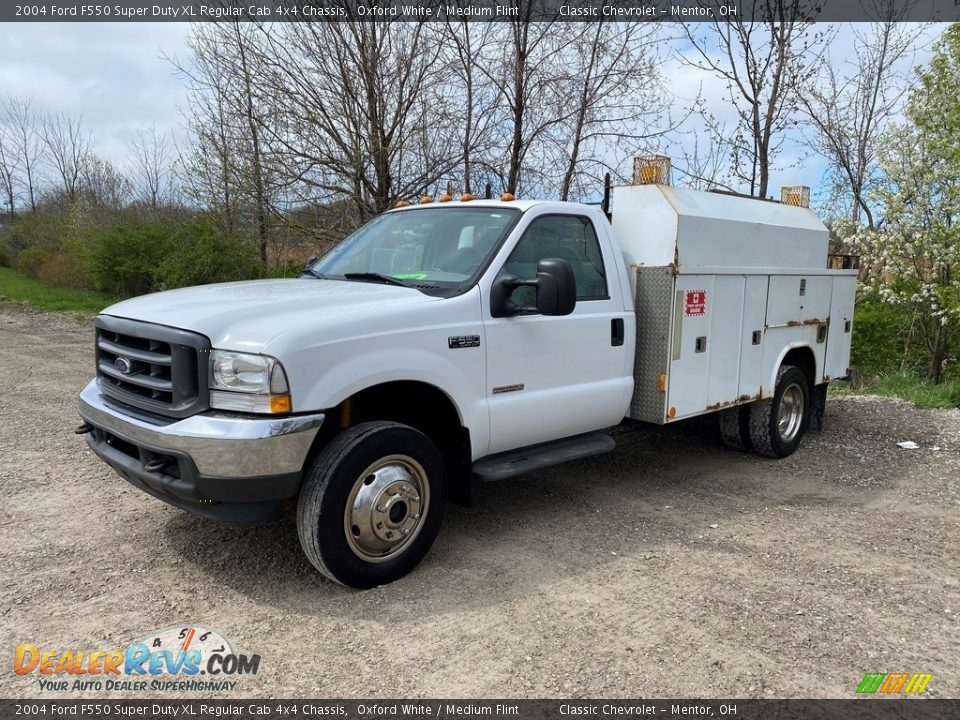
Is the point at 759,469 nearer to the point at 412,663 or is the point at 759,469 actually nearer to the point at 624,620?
the point at 624,620

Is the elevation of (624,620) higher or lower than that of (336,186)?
lower

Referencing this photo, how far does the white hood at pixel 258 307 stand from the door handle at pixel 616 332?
4.99ft

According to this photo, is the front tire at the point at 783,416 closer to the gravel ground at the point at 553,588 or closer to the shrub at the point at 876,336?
the gravel ground at the point at 553,588

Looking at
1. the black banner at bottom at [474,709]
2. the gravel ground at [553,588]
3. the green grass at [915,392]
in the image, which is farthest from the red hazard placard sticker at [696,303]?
the green grass at [915,392]

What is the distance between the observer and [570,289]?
4160 millimetres

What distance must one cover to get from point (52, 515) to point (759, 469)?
18.4ft

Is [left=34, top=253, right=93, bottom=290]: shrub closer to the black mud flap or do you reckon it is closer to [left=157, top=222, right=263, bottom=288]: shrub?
[left=157, top=222, right=263, bottom=288]: shrub

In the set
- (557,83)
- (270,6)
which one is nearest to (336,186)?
(270,6)

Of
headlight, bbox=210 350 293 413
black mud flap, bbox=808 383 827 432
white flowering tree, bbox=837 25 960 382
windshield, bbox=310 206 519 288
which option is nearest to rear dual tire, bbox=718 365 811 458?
black mud flap, bbox=808 383 827 432

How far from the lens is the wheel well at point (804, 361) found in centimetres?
693

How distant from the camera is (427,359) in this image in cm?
395

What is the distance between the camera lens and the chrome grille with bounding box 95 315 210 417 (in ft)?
11.4

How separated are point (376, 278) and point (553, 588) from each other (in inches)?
84.6

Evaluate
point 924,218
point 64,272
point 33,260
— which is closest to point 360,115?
point 924,218
